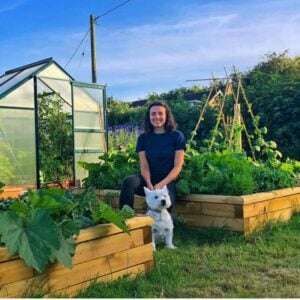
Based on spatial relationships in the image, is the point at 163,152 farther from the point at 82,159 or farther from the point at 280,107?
the point at 280,107

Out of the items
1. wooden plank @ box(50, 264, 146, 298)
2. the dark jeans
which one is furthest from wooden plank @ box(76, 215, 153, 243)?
the dark jeans

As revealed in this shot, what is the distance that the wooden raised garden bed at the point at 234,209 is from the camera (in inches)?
160

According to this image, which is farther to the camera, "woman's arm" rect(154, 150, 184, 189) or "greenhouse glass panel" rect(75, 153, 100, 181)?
"greenhouse glass panel" rect(75, 153, 100, 181)

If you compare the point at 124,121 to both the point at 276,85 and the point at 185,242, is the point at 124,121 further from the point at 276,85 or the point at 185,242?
the point at 185,242

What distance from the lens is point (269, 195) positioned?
14.4ft

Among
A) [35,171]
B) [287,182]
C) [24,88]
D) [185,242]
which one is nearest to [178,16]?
[24,88]

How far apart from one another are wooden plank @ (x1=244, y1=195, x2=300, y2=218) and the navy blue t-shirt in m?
0.82

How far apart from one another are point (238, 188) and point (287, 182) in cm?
89

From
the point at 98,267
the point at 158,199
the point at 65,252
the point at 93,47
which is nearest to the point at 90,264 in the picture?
the point at 98,267

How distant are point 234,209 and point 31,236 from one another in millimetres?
2266

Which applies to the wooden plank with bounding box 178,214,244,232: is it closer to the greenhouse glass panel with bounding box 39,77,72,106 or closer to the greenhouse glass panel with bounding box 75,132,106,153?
the greenhouse glass panel with bounding box 75,132,106,153

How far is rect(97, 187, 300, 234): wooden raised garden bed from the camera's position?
4.07 m

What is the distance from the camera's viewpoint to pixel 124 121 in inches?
702

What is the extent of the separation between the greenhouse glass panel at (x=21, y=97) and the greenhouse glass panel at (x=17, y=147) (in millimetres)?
107
